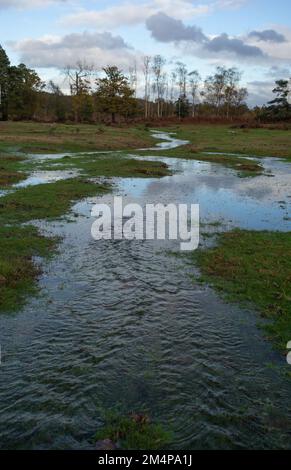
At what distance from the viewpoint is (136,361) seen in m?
9.10

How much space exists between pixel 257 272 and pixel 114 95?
10367 cm

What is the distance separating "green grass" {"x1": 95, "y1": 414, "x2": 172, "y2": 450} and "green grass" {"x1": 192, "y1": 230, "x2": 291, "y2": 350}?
4.09 meters

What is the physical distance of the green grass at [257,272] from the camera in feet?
37.2

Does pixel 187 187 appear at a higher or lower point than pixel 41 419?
higher

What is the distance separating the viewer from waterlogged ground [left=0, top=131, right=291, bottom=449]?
286 inches

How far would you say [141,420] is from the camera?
23.8 ft

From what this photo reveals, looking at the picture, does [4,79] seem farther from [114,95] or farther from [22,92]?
Result: [114,95]

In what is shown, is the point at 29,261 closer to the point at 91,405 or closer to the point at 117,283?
the point at 117,283

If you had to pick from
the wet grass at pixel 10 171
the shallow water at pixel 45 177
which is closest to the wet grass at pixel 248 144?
the wet grass at pixel 10 171

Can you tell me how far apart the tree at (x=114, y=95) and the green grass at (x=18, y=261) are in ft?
317

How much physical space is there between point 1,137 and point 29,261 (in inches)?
1833

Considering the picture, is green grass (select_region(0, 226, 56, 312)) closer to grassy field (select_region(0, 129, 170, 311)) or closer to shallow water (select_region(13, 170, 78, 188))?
grassy field (select_region(0, 129, 170, 311))

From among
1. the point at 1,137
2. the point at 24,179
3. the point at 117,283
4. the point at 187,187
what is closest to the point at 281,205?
the point at 187,187

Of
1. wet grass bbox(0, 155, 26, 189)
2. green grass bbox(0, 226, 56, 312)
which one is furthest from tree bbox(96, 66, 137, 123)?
green grass bbox(0, 226, 56, 312)
